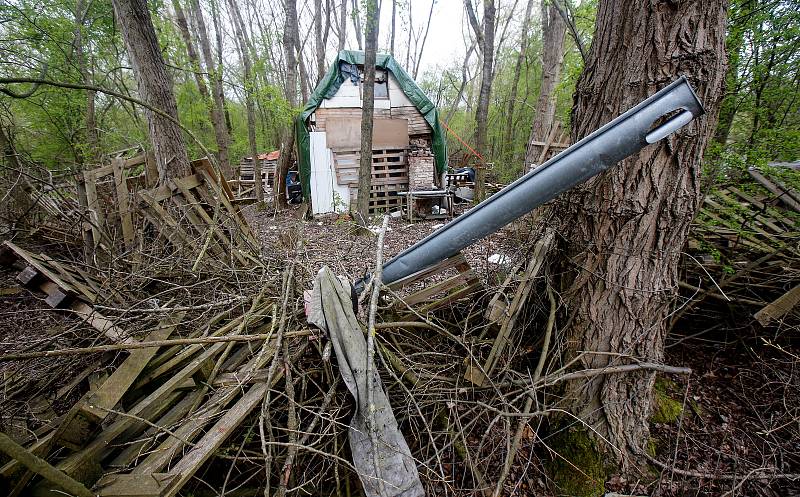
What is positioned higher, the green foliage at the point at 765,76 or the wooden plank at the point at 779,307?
the green foliage at the point at 765,76

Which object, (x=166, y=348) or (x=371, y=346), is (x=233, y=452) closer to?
(x=166, y=348)

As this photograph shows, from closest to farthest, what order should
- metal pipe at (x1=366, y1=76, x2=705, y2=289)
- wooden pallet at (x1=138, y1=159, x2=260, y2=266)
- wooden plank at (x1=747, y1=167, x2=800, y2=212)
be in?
1. metal pipe at (x1=366, y1=76, x2=705, y2=289)
2. wooden plank at (x1=747, y1=167, x2=800, y2=212)
3. wooden pallet at (x1=138, y1=159, x2=260, y2=266)

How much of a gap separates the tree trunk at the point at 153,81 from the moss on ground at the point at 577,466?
5280mm

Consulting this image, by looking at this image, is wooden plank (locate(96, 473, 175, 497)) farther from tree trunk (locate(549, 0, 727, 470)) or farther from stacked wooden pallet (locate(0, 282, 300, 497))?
tree trunk (locate(549, 0, 727, 470))

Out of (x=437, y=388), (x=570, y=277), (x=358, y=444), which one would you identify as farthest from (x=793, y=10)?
(x=358, y=444)

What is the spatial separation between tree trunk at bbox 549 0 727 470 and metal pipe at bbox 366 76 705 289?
1.26ft

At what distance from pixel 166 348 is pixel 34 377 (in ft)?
2.64

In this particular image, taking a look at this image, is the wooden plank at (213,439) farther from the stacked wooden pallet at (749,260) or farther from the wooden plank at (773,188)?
the wooden plank at (773,188)

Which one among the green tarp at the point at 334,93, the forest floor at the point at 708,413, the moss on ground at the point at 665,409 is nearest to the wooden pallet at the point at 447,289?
the forest floor at the point at 708,413

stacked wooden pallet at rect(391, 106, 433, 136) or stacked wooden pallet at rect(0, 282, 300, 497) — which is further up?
stacked wooden pallet at rect(391, 106, 433, 136)

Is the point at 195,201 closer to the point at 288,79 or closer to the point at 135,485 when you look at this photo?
the point at 135,485

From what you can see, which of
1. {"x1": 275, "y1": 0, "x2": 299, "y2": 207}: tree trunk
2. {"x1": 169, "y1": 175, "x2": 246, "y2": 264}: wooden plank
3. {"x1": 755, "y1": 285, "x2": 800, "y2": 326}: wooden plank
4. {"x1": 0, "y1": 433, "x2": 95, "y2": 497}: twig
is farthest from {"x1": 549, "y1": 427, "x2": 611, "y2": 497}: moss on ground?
{"x1": 275, "y1": 0, "x2": 299, "y2": 207}: tree trunk

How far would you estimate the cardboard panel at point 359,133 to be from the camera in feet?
31.9

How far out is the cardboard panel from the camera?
31.9 feet
